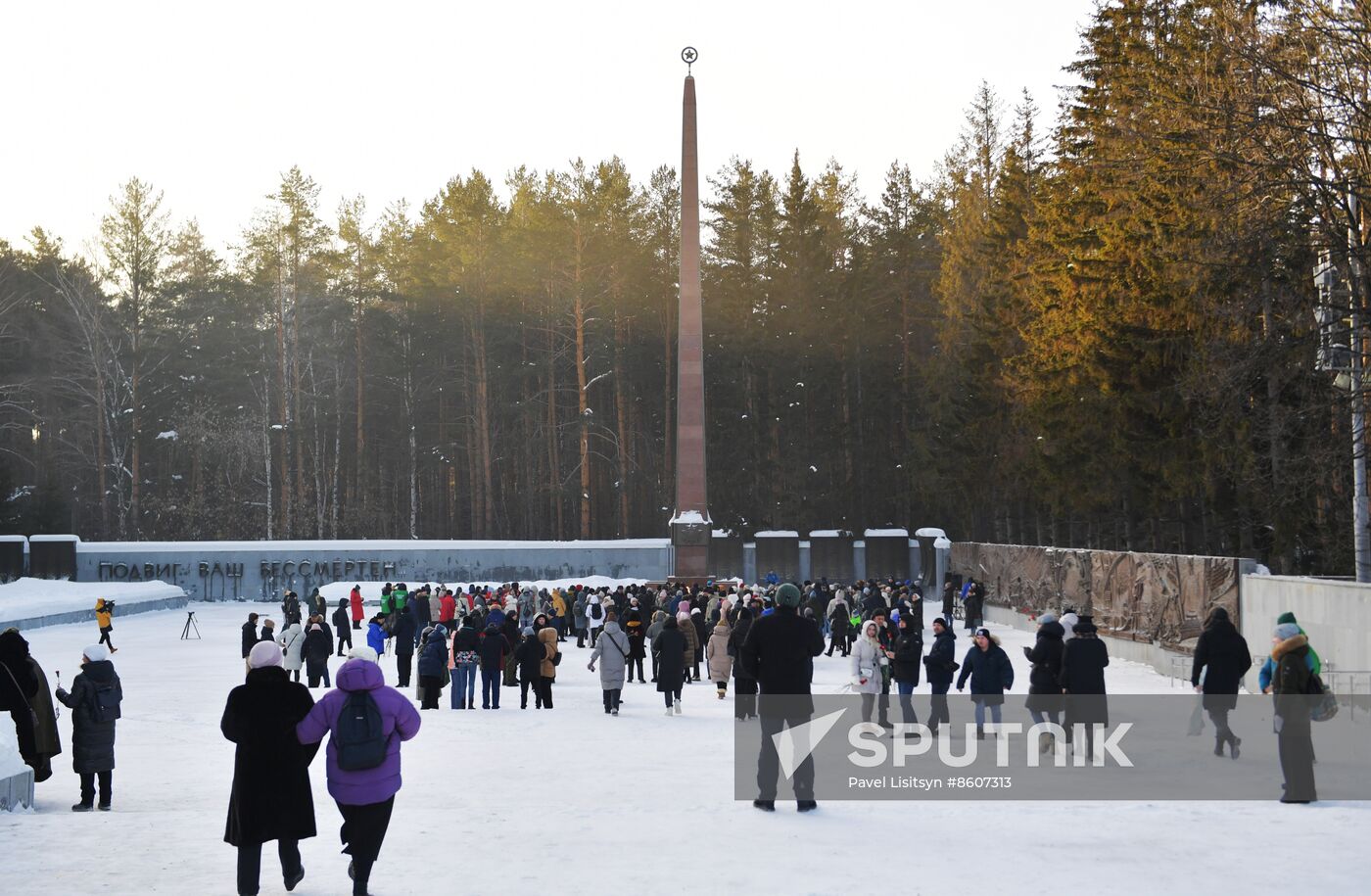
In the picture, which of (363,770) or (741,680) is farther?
(741,680)

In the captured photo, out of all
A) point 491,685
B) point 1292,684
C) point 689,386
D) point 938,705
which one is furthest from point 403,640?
point 689,386

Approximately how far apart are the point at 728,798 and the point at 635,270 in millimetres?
46841

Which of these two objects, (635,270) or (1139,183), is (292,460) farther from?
(1139,183)

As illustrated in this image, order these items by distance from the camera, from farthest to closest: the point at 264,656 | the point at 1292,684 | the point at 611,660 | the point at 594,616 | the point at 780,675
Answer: the point at 594,616, the point at 611,660, the point at 1292,684, the point at 780,675, the point at 264,656

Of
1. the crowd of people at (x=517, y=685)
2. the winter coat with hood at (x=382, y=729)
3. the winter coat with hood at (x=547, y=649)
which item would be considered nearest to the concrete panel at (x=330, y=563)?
the crowd of people at (x=517, y=685)

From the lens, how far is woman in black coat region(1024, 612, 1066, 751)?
37.0 feet

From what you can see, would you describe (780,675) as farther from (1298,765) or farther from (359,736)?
(1298,765)

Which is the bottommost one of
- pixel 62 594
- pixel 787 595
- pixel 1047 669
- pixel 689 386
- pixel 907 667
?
pixel 62 594

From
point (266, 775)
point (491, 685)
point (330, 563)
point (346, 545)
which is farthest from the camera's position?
point (346, 545)

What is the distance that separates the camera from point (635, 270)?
55438 mm

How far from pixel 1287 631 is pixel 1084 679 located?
74.1 inches

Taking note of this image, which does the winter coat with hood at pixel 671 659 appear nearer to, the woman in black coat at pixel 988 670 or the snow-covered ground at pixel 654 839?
the snow-covered ground at pixel 654 839

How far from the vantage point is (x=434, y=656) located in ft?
56.3

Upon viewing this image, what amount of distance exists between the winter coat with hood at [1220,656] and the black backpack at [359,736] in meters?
7.11
